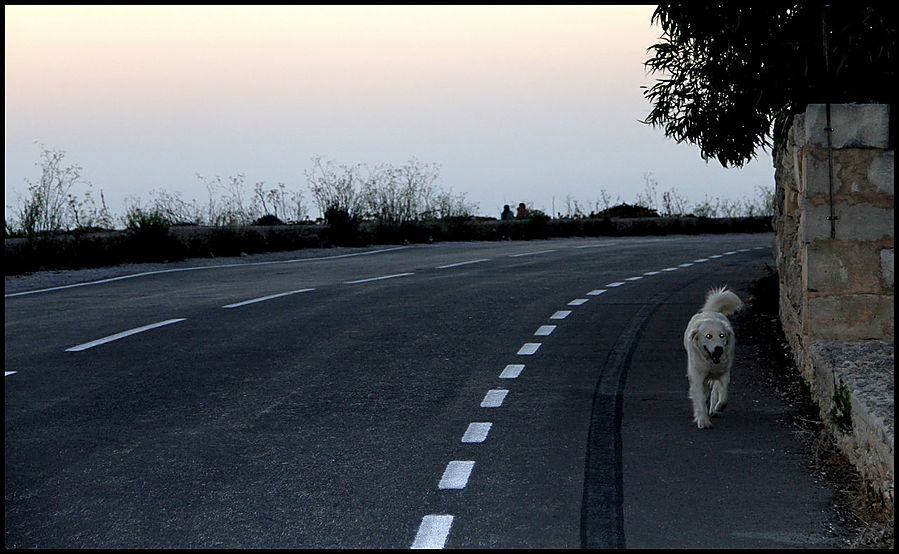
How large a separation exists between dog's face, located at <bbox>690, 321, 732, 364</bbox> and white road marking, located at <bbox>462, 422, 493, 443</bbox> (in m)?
1.59

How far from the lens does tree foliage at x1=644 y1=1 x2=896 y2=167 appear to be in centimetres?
993

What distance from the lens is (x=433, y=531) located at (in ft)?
18.9

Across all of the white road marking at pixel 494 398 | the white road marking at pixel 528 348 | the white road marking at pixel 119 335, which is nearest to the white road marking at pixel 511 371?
the white road marking at pixel 494 398

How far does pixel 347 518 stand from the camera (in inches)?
237

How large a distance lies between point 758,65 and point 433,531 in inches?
369

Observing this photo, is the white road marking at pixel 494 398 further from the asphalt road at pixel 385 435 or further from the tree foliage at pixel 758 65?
the tree foliage at pixel 758 65

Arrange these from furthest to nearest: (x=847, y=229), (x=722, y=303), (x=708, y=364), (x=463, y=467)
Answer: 1. (x=722, y=303)
2. (x=847, y=229)
3. (x=708, y=364)
4. (x=463, y=467)

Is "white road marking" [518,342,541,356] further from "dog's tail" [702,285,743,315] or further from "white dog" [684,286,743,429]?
"white dog" [684,286,743,429]

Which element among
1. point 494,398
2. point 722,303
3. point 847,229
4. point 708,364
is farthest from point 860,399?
point 494,398

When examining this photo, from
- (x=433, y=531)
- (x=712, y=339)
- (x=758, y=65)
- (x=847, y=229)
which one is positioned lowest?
(x=433, y=531)

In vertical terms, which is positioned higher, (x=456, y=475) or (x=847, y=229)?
(x=847, y=229)

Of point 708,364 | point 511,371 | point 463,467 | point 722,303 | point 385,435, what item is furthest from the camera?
point 511,371

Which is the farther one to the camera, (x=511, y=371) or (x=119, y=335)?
(x=119, y=335)

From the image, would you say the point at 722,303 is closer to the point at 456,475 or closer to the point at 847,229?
the point at 847,229
